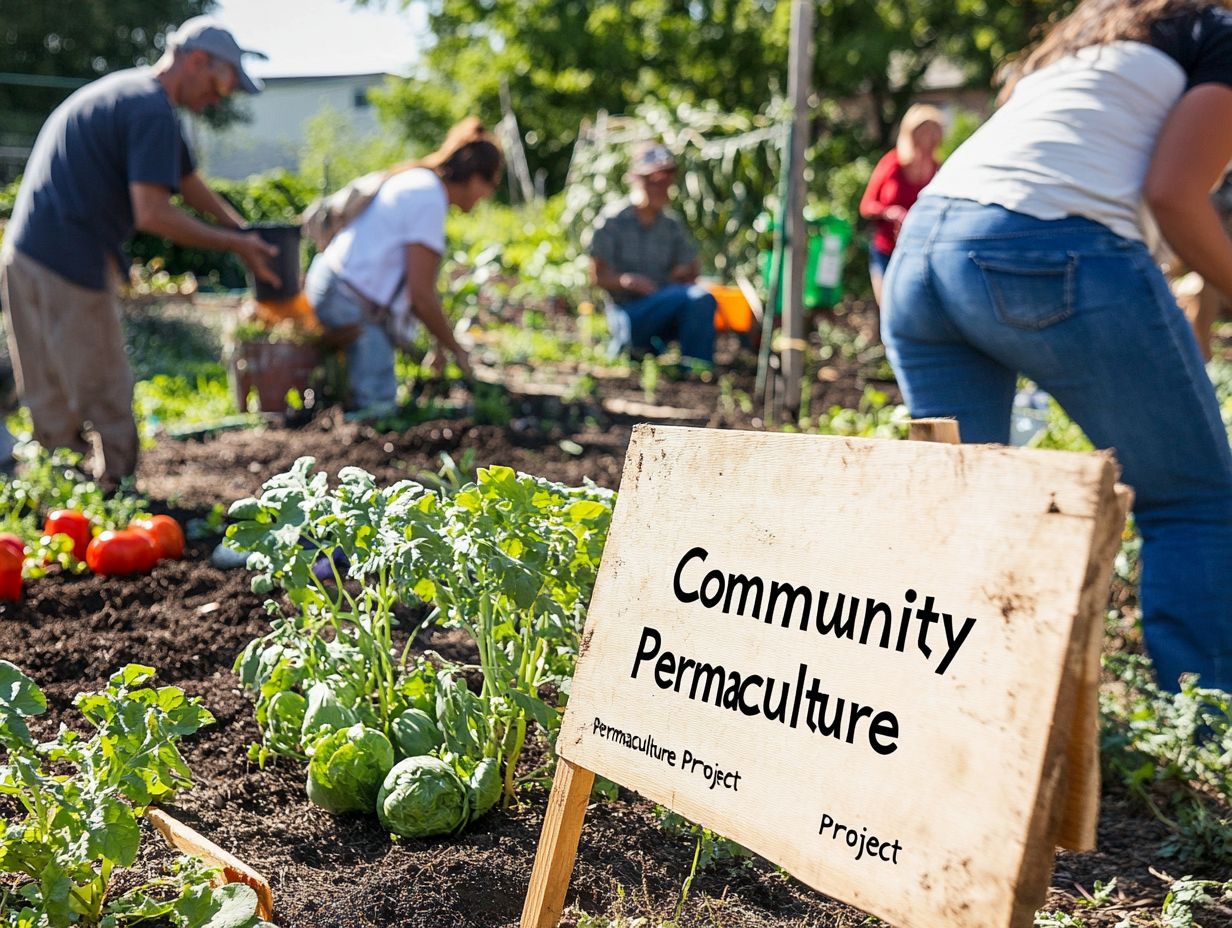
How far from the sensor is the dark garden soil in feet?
6.27

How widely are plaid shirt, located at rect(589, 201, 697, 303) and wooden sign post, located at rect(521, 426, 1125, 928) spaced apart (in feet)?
21.7

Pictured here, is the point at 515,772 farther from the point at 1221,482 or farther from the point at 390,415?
the point at 390,415

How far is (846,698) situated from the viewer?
1396 mm

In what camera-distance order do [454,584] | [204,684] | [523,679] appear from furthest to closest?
[204,684], [523,679], [454,584]

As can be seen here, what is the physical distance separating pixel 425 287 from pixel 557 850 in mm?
4679

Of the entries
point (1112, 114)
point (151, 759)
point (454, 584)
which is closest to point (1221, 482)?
point (1112, 114)

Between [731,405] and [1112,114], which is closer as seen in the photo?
[1112,114]

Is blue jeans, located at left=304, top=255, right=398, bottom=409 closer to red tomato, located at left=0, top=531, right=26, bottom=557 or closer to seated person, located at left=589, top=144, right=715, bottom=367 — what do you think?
seated person, located at left=589, top=144, right=715, bottom=367

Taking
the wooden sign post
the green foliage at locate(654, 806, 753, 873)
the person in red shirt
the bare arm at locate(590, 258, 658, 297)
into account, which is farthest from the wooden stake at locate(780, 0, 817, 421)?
the wooden sign post

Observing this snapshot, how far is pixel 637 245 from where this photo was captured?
8359 mm

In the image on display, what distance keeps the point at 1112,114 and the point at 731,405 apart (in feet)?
14.7

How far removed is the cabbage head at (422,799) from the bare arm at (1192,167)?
1812 mm

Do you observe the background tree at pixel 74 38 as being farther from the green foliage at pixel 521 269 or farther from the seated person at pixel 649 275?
the seated person at pixel 649 275

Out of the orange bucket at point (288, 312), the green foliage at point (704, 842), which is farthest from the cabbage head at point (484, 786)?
the orange bucket at point (288, 312)
